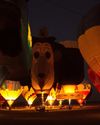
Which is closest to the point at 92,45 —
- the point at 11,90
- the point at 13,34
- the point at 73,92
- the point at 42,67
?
the point at 42,67

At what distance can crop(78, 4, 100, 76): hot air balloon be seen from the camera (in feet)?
28.0

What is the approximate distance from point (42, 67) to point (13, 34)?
10783mm

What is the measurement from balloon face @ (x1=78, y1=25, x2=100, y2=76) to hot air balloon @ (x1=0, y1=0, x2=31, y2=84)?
20.7 feet

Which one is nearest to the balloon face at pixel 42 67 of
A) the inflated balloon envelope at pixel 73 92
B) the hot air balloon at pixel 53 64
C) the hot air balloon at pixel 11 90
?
the hot air balloon at pixel 53 64

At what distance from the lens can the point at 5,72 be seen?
280cm

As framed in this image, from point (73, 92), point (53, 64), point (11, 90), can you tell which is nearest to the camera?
point (53, 64)

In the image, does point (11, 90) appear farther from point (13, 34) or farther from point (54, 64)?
point (13, 34)

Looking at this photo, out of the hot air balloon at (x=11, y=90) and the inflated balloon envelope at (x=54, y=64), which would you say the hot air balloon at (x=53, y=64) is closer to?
the inflated balloon envelope at (x=54, y=64)

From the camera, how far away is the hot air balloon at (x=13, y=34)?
7.29 feet

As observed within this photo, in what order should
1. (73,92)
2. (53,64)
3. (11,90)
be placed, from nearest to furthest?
→ (53,64)
(11,90)
(73,92)

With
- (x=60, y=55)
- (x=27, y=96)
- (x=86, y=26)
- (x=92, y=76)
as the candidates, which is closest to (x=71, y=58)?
(x=60, y=55)

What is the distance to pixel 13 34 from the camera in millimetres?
2334

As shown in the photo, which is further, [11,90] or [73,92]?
[73,92]

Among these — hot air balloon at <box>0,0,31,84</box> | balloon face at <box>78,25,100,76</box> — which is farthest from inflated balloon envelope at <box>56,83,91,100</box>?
hot air balloon at <box>0,0,31,84</box>
